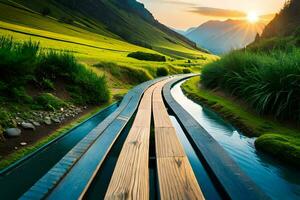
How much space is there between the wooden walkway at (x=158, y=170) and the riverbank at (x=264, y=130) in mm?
2360

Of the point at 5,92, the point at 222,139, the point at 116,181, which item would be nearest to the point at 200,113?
the point at 222,139

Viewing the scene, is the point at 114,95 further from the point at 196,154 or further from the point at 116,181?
the point at 116,181

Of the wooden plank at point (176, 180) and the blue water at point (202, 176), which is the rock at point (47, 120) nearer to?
the blue water at point (202, 176)

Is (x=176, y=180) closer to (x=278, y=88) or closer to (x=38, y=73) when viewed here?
(x=278, y=88)

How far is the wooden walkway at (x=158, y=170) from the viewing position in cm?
380

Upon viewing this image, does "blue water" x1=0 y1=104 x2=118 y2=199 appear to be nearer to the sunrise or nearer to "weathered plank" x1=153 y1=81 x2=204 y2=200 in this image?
the sunrise

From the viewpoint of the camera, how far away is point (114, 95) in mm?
15109

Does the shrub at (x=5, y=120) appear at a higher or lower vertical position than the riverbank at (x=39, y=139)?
higher

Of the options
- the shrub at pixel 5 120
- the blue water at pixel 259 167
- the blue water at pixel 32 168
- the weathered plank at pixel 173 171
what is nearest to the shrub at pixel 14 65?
the shrub at pixel 5 120

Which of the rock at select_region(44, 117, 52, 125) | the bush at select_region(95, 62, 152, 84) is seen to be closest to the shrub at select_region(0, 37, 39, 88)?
the rock at select_region(44, 117, 52, 125)

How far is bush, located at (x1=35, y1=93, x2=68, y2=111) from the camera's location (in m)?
9.07

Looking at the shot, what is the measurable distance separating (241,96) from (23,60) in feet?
28.8

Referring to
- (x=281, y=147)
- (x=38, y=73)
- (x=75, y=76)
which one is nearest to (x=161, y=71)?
(x=75, y=76)

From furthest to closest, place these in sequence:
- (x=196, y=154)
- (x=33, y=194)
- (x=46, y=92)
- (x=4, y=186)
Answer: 1. (x=46, y=92)
2. (x=196, y=154)
3. (x=4, y=186)
4. (x=33, y=194)
